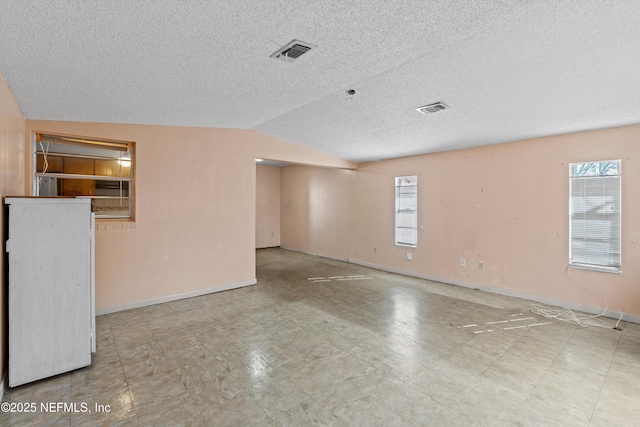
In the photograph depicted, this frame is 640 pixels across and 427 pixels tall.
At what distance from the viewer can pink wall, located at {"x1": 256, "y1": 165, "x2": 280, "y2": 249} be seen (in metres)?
9.63

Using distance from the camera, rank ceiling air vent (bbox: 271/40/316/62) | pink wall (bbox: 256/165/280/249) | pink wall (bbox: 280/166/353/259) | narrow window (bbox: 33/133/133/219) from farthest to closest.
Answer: pink wall (bbox: 256/165/280/249)
pink wall (bbox: 280/166/353/259)
narrow window (bbox: 33/133/133/219)
ceiling air vent (bbox: 271/40/316/62)

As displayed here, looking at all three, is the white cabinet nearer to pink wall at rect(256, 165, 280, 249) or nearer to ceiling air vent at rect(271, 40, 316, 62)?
ceiling air vent at rect(271, 40, 316, 62)

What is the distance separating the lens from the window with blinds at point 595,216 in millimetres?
3793

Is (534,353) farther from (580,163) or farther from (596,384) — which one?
(580,163)

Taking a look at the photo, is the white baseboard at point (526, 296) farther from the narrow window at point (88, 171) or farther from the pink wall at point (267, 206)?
the narrow window at point (88, 171)

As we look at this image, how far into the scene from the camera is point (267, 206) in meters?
9.84

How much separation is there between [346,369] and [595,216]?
3.98 metres

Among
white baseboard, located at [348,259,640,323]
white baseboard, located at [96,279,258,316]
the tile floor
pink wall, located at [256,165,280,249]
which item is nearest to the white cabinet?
the tile floor

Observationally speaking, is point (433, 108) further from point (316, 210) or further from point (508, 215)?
point (316, 210)

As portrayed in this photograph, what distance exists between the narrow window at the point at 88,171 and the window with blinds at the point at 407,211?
195 inches

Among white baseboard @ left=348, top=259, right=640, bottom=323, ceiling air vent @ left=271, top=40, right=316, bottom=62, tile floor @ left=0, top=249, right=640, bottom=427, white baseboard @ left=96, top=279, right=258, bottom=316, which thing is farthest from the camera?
white baseboard @ left=96, top=279, right=258, bottom=316

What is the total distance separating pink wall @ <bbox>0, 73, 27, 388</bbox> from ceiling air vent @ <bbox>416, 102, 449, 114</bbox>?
4054 mm

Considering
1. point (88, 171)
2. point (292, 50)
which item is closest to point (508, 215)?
point (292, 50)

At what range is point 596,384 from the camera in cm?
239
